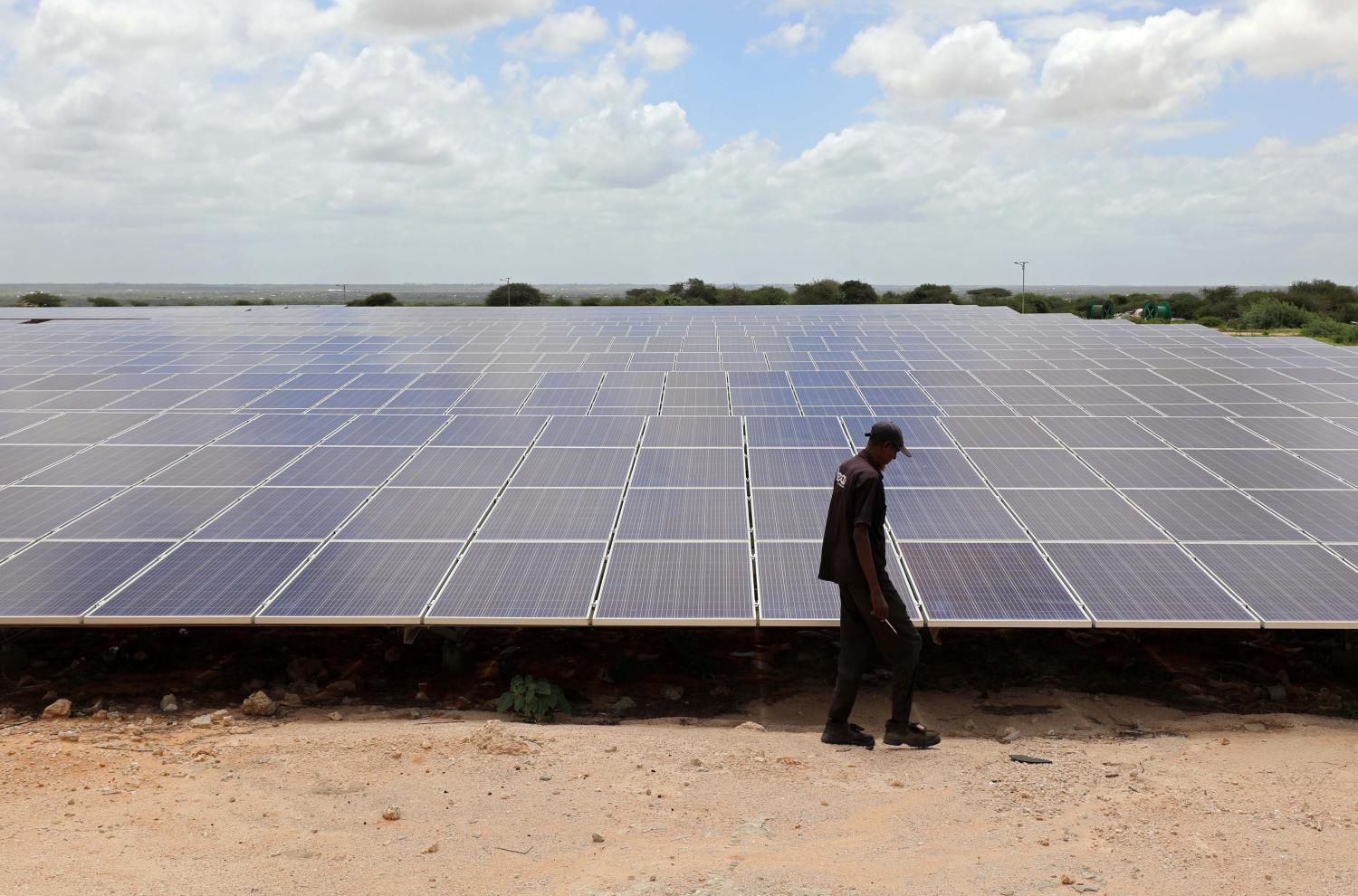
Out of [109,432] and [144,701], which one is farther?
[109,432]

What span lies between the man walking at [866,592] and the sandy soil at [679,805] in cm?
25

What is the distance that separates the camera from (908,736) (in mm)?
8617

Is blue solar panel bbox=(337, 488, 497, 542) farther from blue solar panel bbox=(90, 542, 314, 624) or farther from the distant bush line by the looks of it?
the distant bush line

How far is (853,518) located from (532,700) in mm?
4126

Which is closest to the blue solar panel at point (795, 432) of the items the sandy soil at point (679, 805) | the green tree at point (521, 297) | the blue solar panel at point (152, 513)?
the sandy soil at point (679, 805)

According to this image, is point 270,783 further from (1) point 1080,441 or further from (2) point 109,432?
(1) point 1080,441

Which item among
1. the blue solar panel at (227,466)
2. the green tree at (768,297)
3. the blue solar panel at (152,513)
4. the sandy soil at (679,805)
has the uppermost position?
the green tree at (768,297)

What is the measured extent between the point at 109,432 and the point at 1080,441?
51.4 ft

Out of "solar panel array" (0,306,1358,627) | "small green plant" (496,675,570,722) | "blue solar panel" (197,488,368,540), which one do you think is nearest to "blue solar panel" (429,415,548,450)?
"solar panel array" (0,306,1358,627)

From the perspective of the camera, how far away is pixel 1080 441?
46.6 feet

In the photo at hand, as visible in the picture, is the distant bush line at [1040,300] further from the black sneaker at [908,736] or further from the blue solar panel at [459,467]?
the black sneaker at [908,736]

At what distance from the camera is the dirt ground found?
651 centimetres

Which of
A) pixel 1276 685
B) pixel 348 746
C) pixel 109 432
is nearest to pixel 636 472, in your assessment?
pixel 348 746

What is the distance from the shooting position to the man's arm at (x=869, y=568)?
7.72m
